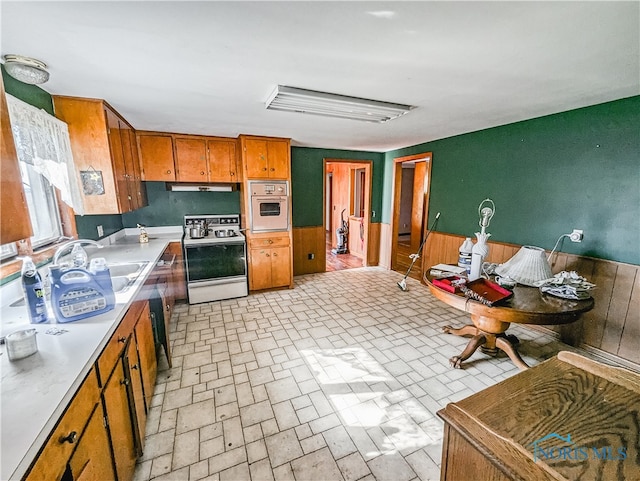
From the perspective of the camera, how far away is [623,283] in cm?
234

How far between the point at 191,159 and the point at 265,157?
100 centimetres

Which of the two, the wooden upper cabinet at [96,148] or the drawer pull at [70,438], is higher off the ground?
the wooden upper cabinet at [96,148]

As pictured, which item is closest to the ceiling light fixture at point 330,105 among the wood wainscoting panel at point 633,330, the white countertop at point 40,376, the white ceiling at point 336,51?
the white ceiling at point 336,51

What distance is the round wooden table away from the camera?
183 cm

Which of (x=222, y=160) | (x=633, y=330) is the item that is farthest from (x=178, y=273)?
(x=633, y=330)

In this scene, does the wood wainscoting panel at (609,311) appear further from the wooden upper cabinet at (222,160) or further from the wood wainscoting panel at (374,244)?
the wooden upper cabinet at (222,160)

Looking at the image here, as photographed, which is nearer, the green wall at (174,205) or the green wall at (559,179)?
the green wall at (559,179)

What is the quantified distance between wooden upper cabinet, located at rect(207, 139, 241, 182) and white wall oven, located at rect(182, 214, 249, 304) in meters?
0.78

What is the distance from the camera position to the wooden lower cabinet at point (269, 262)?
3.92m

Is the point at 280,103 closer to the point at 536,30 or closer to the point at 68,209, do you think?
the point at 536,30

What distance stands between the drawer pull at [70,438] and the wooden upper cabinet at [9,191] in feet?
2.39

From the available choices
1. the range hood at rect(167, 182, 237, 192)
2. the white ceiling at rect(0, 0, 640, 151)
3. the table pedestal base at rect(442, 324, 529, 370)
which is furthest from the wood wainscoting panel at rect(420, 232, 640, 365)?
the range hood at rect(167, 182, 237, 192)

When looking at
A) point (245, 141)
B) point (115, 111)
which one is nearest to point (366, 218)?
point (245, 141)

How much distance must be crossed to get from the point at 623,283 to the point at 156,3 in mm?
3787
